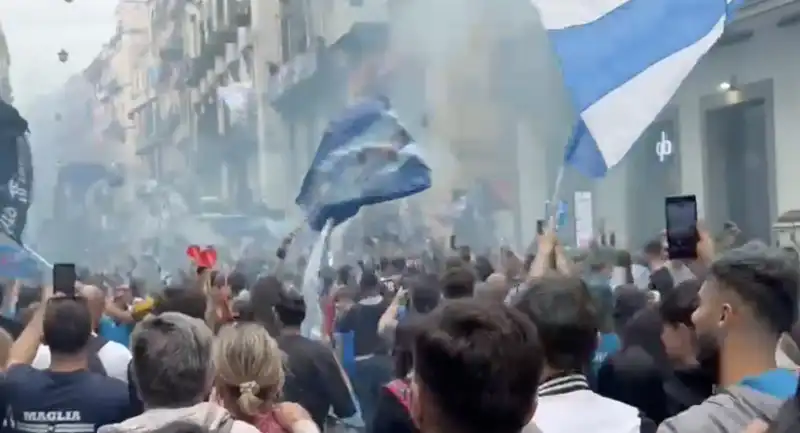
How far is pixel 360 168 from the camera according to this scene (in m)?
7.27

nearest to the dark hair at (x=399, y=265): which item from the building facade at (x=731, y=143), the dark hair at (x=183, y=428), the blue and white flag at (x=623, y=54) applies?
the building facade at (x=731, y=143)

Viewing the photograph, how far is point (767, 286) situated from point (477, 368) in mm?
865

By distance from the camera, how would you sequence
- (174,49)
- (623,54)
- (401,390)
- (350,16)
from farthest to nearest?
(174,49), (350,16), (623,54), (401,390)

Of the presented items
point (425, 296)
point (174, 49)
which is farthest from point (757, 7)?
point (425, 296)

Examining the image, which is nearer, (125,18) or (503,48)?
(503,48)

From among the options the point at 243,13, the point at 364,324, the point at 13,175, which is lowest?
the point at 364,324

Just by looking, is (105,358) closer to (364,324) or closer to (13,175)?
(364,324)

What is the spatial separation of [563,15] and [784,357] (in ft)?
11.1

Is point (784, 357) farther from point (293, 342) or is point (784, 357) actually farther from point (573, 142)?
point (573, 142)

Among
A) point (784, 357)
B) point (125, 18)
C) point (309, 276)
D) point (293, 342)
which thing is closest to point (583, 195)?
point (309, 276)

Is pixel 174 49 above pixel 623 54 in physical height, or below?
above

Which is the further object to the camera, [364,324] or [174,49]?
[174,49]

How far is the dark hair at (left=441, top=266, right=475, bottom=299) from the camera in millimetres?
4422

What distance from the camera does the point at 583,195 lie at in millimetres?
9914
